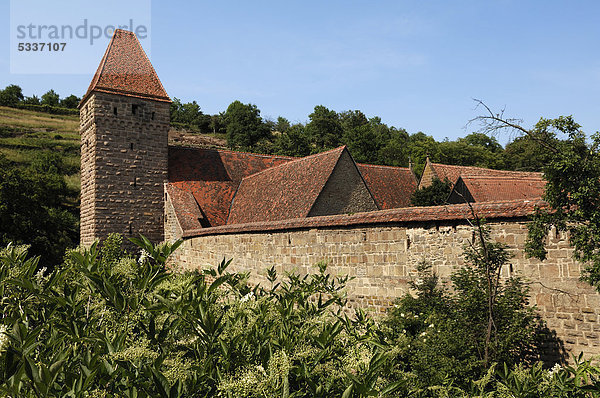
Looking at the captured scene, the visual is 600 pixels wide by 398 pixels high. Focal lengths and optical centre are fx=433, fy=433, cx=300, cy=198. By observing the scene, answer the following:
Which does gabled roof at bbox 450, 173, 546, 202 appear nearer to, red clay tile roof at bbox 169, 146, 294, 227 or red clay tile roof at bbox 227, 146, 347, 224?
red clay tile roof at bbox 227, 146, 347, 224

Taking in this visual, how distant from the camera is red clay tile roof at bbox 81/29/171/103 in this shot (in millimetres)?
20812

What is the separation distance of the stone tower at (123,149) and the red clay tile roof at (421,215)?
34.9 ft

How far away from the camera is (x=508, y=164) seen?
60.8 metres

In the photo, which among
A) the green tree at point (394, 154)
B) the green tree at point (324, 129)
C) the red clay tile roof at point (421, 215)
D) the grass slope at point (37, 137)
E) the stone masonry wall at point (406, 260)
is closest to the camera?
the stone masonry wall at point (406, 260)

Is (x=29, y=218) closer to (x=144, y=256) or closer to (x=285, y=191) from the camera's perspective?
(x=285, y=191)

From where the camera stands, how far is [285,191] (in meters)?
18.6

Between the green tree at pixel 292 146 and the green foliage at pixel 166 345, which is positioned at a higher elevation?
the green tree at pixel 292 146

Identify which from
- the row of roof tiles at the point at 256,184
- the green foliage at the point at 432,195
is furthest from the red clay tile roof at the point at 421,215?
the green foliage at the point at 432,195

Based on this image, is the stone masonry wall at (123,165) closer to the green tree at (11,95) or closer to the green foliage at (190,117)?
the green foliage at (190,117)

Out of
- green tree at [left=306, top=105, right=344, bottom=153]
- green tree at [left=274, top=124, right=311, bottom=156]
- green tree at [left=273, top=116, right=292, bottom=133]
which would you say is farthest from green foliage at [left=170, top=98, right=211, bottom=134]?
green tree at [left=274, top=124, right=311, bottom=156]

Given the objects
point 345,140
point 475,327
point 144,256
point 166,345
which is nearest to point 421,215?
point 475,327

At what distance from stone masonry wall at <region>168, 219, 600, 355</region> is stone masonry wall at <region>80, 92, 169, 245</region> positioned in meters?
9.09

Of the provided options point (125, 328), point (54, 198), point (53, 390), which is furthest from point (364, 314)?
point (54, 198)

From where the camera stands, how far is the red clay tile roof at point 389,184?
78.8ft
